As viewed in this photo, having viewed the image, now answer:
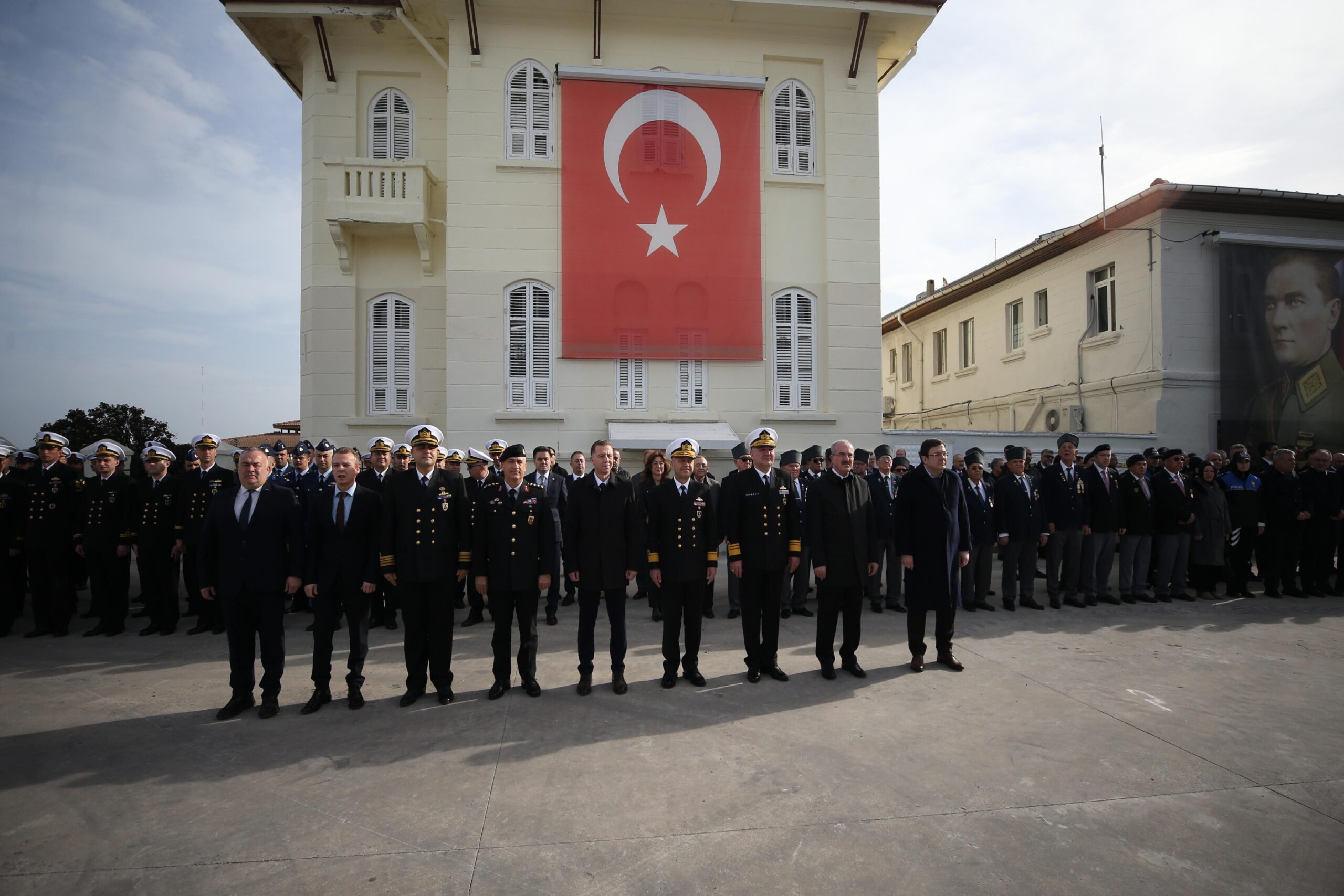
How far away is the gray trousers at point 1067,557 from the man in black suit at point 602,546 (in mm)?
6016

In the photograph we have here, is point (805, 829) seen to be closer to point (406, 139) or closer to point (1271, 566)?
point (1271, 566)

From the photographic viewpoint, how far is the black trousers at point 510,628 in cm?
558

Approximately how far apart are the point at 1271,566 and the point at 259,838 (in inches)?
477

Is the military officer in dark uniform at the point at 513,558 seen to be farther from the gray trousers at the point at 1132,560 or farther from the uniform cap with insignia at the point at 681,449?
the gray trousers at the point at 1132,560

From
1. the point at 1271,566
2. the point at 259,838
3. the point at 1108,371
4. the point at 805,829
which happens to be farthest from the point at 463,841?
the point at 1108,371

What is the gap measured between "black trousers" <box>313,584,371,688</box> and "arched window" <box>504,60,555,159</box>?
11.3m

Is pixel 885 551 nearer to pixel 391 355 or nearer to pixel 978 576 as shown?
pixel 978 576

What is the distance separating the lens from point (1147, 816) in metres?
3.60

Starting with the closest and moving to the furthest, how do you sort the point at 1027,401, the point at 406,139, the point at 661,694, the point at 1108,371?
the point at 661,694, the point at 406,139, the point at 1108,371, the point at 1027,401

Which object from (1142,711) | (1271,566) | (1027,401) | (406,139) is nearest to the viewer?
(1142,711)

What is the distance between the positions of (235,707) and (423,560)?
1.66m

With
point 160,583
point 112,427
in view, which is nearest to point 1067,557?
point 160,583

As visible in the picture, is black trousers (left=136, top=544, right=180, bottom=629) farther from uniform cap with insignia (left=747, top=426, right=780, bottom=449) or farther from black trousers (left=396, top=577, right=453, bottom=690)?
uniform cap with insignia (left=747, top=426, right=780, bottom=449)

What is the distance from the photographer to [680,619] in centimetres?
591
